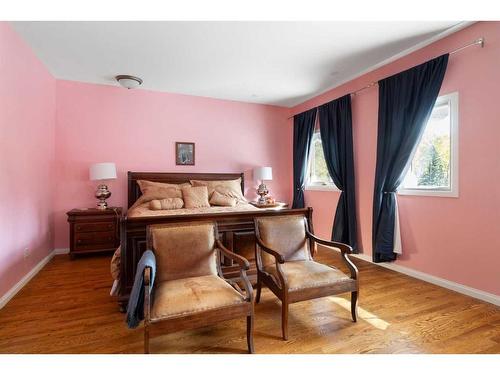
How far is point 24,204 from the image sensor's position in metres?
2.83

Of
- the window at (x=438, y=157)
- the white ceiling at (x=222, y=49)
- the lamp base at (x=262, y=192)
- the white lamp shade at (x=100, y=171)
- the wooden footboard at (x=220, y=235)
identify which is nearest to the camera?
the wooden footboard at (x=220, y=235)

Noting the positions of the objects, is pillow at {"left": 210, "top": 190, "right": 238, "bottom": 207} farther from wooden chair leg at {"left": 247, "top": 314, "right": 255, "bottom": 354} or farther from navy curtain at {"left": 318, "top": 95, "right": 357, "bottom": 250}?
wooden chair leg at {"left": 247, "top": 314, "right": 255, "bottom": 354}

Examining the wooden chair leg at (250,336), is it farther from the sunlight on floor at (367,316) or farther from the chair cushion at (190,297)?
the sunlight on floor at (367,316)

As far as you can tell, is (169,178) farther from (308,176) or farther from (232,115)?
(308,176)

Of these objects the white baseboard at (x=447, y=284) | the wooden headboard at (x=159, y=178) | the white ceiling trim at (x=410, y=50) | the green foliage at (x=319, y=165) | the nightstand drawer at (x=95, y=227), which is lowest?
the white baseboard at (x=447, y=284)

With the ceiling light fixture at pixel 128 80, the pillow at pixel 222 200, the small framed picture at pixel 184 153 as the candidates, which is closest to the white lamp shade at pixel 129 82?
the ceiling light fixture at pixel 128 80

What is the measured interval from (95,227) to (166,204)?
115 cm

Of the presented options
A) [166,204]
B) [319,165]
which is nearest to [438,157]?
[319,165]

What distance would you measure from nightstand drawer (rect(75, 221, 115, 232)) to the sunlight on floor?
3.21 metres

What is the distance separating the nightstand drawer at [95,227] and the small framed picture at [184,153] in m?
1.49

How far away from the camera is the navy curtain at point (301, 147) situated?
4.71 m

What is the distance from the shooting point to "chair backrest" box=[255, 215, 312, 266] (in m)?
2.30

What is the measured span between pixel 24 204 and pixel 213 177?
2599 mm
